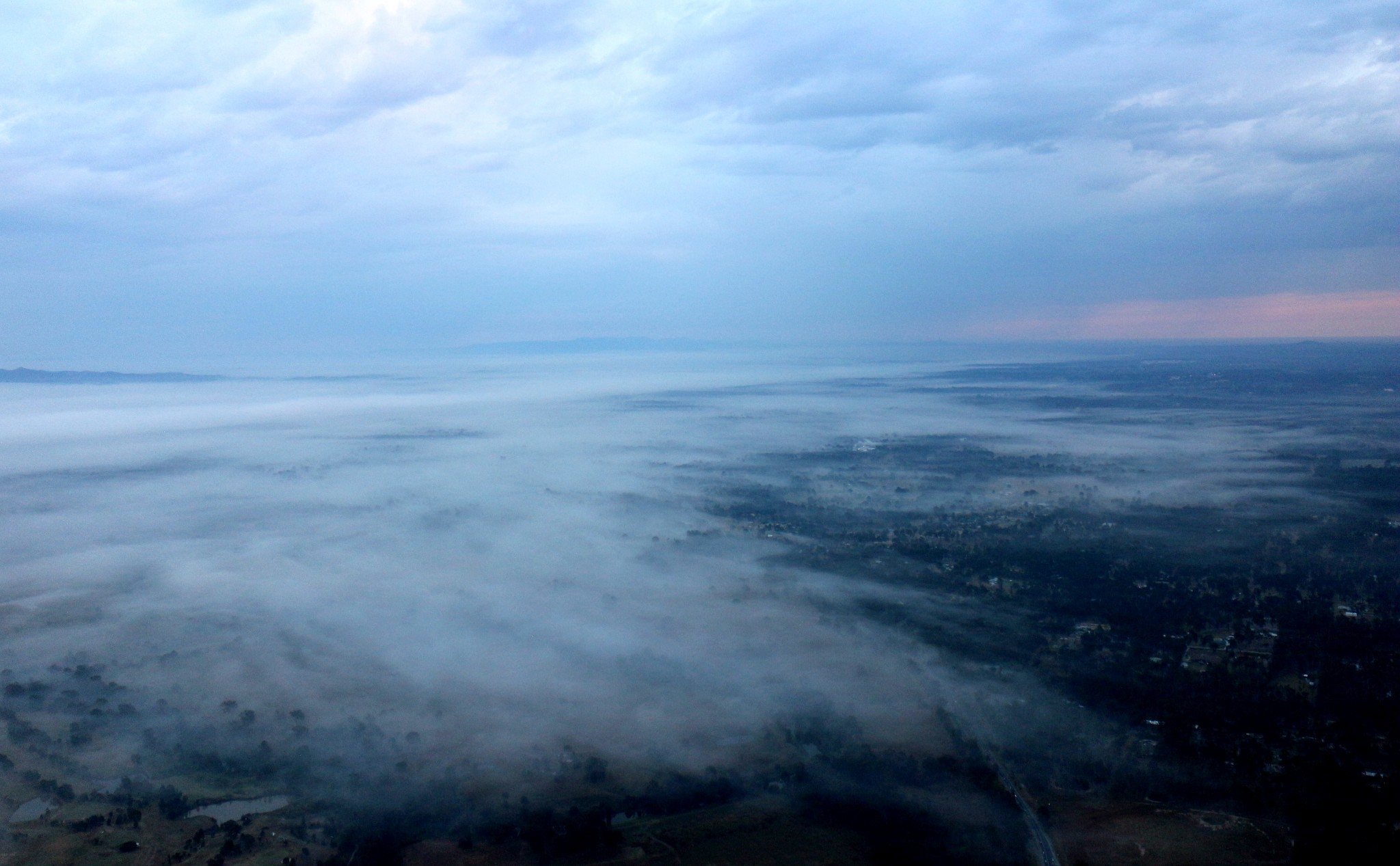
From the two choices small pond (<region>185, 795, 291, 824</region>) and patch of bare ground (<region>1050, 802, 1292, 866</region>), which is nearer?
patch of bare ground (<region>1050, 802, 1292, 866</region>)

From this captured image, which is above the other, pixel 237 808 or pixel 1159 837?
pixel 237 808

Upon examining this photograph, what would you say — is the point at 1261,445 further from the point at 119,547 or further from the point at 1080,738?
the point at 119,547

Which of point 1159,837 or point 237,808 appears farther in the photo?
point 237,808

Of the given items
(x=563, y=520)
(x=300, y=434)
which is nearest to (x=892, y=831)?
(x=563, y=520)

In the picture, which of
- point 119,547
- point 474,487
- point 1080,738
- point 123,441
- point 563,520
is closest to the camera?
point 1080,738

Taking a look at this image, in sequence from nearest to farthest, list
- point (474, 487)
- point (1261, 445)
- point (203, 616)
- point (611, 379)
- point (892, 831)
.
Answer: point (892, 831) < point (203, 616) < point (474, 487) < point (1261, 445) < point (611, 379)

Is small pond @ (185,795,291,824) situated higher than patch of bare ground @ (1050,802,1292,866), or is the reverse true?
small pond @ (185,795,291,824)

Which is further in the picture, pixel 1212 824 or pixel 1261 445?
pixel 1261 445

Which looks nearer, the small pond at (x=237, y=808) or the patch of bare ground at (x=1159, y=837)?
the patch of bare ground at (x=1159, y=837)

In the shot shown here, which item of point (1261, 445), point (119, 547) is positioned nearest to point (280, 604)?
point (119, 547)

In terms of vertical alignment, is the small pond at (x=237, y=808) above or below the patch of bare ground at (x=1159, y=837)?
above
